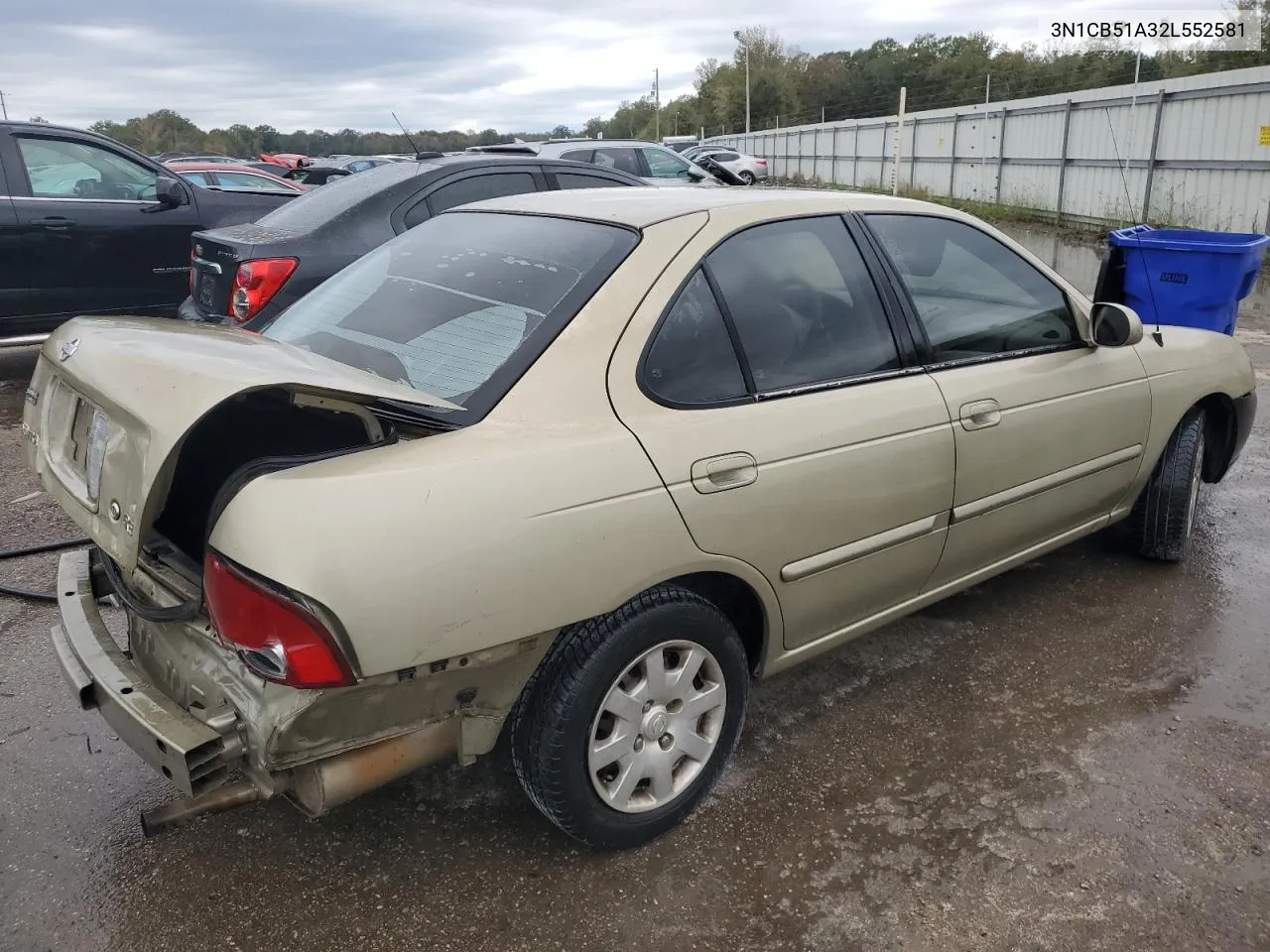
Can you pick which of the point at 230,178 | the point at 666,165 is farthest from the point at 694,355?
the point at 230,178

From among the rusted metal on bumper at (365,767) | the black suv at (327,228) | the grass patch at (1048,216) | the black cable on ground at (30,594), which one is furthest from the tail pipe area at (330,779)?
the grass patch at (1048,216)

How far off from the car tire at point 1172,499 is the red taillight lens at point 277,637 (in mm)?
3495

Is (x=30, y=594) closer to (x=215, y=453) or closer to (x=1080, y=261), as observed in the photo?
(x=215, y=453)

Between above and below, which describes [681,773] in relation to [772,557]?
below

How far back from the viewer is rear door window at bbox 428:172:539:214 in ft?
19.1

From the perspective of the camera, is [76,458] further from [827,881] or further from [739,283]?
[827,881]

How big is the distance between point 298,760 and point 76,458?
99cm

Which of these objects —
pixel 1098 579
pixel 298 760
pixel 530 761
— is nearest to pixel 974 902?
pixel 530 761

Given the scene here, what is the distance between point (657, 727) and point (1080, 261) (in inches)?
533

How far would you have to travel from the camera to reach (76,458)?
2.41m

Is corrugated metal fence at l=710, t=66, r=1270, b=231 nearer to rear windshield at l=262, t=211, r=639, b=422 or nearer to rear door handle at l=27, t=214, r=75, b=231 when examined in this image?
rear windshield at l=262, t=211, r=639, b=422

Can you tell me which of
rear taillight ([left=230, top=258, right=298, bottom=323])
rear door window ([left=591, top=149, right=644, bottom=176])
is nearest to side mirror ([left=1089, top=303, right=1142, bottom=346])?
rear taillight ([left=230, top=258, right=298, bottom=323])

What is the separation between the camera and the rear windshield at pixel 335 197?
5.50m

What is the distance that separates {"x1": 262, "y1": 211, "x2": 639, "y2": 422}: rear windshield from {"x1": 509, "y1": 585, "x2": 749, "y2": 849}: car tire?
61cm
